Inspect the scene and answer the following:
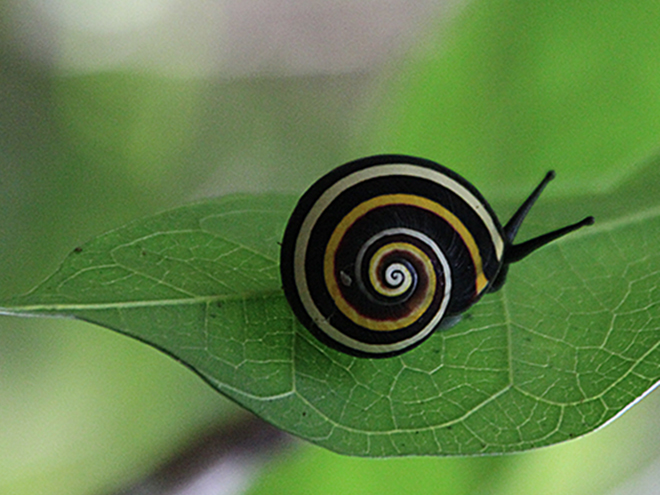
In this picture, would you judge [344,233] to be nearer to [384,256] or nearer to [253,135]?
[384,256]

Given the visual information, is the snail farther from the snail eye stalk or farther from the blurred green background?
the blurred green background

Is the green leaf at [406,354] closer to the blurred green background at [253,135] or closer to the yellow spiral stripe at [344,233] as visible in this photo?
the yellow spiral stripe at [344,233]

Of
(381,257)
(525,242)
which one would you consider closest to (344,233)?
(381,257)

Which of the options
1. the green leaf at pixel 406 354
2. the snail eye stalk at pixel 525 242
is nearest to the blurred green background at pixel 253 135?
the snail eye stalk at pixel 525 242

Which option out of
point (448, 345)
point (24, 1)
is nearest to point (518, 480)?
point (448, 345)

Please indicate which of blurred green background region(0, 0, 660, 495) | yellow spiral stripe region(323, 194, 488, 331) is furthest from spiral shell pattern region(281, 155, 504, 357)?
blurred green background region(0, 0, 660, 495)

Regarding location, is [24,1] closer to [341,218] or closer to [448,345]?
[341,218]
